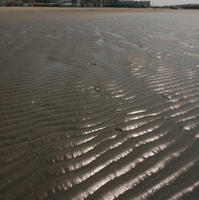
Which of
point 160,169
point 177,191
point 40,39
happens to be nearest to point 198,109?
point 160,169

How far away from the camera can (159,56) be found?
10.0m

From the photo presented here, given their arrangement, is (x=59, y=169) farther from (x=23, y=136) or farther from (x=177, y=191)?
(x=177, y=191)

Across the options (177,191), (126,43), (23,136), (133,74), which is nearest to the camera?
(177,191)

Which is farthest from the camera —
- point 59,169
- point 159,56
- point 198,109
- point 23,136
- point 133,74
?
point 159,56

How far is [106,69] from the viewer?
791 centimetres

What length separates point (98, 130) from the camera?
4414 millimetres

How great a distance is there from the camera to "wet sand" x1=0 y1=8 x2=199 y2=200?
10.3ft

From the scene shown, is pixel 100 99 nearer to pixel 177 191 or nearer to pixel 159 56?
pixel 177 191

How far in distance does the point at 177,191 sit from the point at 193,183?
0.29m

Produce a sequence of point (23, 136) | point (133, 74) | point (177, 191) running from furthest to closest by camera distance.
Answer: point (133, 74) → point (23, 136) → point (177, 191)

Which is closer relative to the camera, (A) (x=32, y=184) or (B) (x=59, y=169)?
(A) (x=32, y=184)

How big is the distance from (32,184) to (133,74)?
4979 mm

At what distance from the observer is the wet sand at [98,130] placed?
3137 mm

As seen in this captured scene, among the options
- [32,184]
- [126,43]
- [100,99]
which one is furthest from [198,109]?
[126,43]
